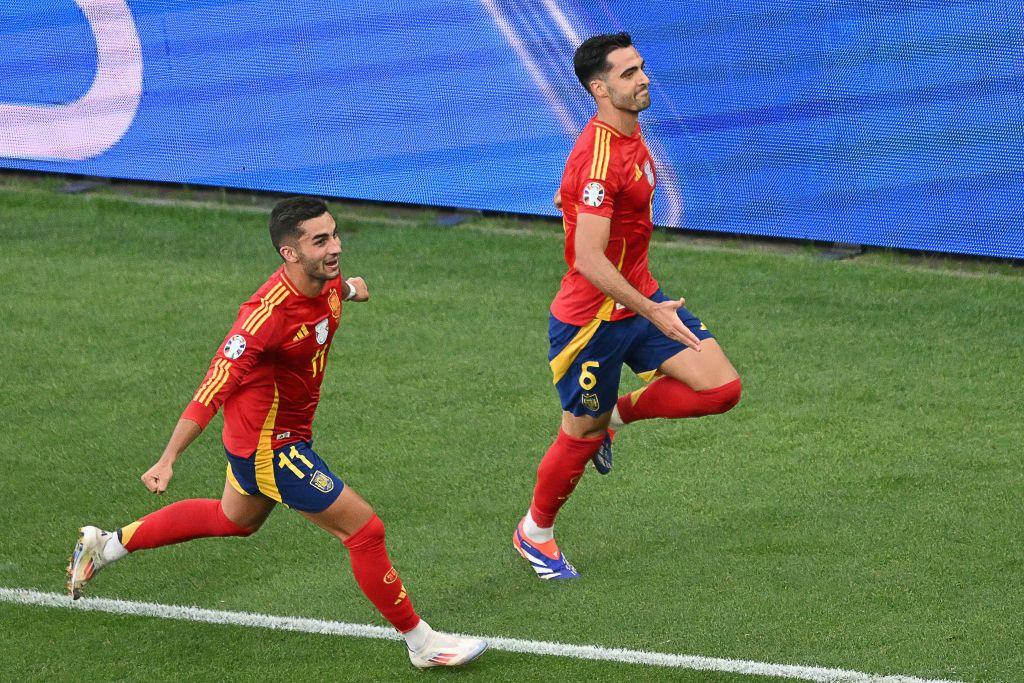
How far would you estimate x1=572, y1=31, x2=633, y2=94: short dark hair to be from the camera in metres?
6.40

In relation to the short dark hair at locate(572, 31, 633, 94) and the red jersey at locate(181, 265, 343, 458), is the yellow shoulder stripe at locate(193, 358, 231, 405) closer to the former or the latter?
the red jersey at locate(181, 265, 343, 458)

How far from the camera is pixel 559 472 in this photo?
265 inches

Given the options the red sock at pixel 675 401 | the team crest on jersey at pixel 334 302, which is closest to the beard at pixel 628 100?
the red sock at pixel 675 401

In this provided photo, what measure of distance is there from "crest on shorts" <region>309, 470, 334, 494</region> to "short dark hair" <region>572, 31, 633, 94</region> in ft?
6.74

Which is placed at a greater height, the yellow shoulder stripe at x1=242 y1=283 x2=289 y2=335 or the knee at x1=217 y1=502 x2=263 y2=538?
the yellow shoulder stripe at x1=242 y1=283 x2=289 y2=335

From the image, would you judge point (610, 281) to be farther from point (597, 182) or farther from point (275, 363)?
point (275, 363)

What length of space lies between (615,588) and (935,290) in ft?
15.9

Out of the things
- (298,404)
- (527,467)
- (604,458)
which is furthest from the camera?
(527,467)

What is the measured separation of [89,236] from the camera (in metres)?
12.5

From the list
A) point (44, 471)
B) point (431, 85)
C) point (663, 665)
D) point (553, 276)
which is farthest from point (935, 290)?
point (44, 471)

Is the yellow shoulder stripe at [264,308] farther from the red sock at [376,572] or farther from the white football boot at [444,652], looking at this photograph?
the white football boot at [444,652]

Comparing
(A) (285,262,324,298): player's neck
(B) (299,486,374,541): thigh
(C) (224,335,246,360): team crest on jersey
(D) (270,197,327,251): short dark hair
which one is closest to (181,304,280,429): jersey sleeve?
(C) (224,335,246,360): team crest on jersey

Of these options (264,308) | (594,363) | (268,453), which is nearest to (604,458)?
(594,363)

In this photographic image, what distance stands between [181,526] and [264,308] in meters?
1.20
